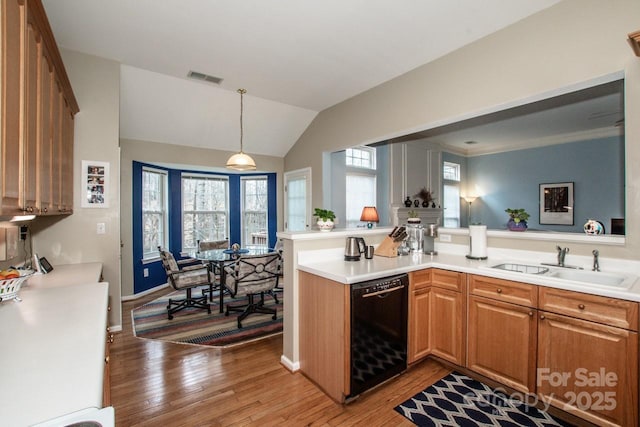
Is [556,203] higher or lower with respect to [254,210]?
higher

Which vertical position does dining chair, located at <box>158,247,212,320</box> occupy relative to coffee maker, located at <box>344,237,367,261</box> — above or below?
below

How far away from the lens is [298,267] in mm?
2473

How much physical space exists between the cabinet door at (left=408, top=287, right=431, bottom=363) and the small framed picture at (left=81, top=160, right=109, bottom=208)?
3267 mm

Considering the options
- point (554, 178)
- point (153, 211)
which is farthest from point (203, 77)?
point (554, 178)

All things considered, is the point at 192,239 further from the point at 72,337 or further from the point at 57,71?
the point at 72,337

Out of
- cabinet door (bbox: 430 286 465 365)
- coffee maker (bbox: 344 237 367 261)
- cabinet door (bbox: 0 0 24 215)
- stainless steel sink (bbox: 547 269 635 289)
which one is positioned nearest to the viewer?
cabinet door (bbox: 0 0 24 215)

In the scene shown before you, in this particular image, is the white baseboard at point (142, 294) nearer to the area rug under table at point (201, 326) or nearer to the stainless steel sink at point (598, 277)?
the area rug under table at point (201, 326)

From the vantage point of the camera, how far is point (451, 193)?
7055mm

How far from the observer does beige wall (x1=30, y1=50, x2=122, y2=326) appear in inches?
116

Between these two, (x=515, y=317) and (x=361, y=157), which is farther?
(x=361, y=157)

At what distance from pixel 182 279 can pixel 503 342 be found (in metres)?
3.52

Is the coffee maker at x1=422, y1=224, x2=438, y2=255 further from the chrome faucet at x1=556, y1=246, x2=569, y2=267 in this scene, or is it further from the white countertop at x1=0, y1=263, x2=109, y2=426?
the white countertop at x1=0, y1=263, x2=109, y2=426

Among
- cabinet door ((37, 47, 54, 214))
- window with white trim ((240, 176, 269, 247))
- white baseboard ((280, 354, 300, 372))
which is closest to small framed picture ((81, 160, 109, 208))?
cabinet door ((37, 47, 54, 214))

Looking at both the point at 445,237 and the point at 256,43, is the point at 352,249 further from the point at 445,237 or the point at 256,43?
the point at 256,43
